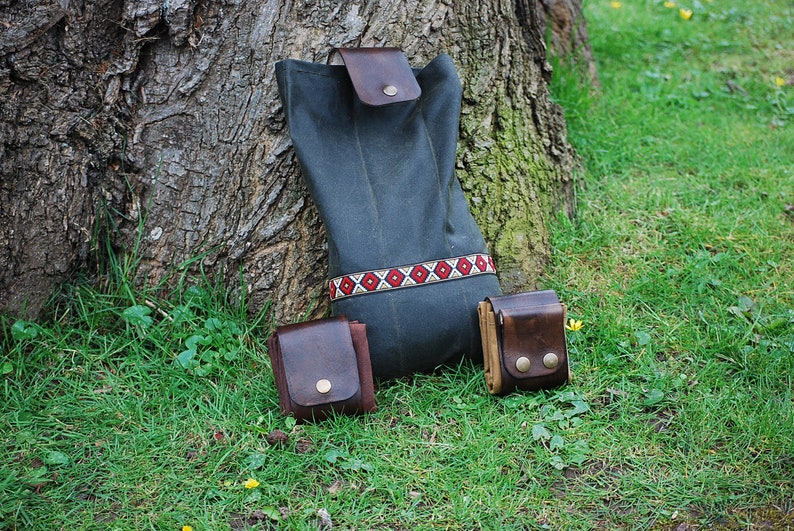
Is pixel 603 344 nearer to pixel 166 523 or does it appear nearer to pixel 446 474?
pixel 446 474

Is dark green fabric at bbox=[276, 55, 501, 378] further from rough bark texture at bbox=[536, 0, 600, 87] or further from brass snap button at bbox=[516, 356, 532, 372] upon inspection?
rough bark texture at bbox=[536, 0, 600, 87]

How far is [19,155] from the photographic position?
244 centimetres

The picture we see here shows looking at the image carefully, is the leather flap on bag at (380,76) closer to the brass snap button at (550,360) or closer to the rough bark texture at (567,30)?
the brass snap button at (550,360)

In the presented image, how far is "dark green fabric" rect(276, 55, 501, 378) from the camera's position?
236 cm

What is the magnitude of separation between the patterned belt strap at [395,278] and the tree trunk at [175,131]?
1.04 ft

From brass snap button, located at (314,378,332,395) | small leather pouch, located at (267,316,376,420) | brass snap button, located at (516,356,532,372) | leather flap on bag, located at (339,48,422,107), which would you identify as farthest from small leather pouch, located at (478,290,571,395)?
leather flap on bag, located at (339,48,422,107)

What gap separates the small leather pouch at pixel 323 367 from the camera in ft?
7.26

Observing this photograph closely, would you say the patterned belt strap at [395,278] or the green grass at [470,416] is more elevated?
the patterned belt strap at [395,278]

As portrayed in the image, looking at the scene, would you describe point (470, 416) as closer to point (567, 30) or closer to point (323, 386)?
point (323, 386)

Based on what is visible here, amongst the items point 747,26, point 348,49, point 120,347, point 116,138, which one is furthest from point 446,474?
point 747,26

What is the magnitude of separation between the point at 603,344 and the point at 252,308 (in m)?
1.25

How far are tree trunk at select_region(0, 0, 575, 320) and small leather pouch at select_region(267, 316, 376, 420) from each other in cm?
44

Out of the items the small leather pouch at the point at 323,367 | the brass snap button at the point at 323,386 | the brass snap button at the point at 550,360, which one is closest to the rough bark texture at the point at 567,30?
the brass snap button at the point at 550,360

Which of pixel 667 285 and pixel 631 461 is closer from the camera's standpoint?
pixel 631 461
